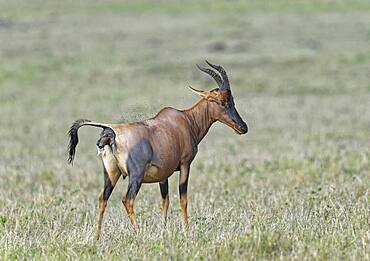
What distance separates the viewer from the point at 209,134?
22922 millimetres

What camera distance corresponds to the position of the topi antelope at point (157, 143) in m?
7.69

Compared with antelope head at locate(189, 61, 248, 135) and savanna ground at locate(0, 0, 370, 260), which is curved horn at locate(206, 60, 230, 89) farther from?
savanna ground at locate(0, 0, 370, 260)

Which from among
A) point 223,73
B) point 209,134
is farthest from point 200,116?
point 209,134

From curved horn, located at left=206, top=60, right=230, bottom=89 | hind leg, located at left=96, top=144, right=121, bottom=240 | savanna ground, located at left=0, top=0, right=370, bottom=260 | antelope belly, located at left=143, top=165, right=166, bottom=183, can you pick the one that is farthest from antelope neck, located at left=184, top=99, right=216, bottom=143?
hind leg, located at left=96, top=144, right=121, bottom=240

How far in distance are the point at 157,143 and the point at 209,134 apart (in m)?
15.0

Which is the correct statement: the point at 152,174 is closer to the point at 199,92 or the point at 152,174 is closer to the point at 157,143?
the point at 157,143

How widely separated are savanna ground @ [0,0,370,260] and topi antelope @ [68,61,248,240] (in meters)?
0.45

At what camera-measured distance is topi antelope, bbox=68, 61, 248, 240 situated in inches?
303

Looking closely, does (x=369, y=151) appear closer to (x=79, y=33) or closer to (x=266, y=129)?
(x=266, y=129)

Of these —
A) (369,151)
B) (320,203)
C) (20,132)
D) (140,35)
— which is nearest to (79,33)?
(140,35)

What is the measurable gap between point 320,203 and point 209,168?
481cm

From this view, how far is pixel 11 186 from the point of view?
13.0m

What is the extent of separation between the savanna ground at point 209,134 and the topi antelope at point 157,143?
45 cm

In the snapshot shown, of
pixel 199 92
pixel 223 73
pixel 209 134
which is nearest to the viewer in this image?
pixel 223 73
